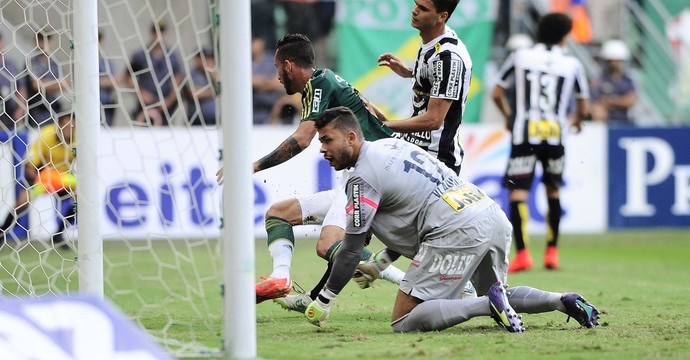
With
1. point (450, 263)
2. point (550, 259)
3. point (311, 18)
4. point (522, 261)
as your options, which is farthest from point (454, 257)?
point (311, 18)

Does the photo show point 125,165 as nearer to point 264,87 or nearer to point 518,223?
point 264,87

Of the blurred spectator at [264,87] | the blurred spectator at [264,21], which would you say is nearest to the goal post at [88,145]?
the blurred spectator at [264,87]

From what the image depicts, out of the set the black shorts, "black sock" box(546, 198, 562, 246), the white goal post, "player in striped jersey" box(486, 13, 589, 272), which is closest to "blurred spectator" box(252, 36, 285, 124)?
the white goal post

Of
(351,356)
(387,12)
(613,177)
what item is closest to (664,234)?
(613,177)

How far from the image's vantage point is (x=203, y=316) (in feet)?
23.4

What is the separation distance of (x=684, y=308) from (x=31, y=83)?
666cm

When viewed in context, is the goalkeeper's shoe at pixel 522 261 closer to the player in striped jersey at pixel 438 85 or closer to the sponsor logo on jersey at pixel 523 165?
the sponsor logo on jersey at pixel 523 165

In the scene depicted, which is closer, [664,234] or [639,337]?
[639,337]

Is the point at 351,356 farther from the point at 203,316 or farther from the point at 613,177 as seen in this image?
the point at 613,177

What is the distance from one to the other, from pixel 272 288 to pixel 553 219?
520 centimetres

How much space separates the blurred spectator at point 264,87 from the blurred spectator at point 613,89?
4683 mm

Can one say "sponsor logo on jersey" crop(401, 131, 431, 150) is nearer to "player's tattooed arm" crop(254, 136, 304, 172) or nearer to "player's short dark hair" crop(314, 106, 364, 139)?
"player's tattooed arm" crop(254, 136, 304, 172)

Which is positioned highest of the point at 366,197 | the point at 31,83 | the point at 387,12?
the point at 387,12

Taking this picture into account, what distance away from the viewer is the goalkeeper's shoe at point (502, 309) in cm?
645
